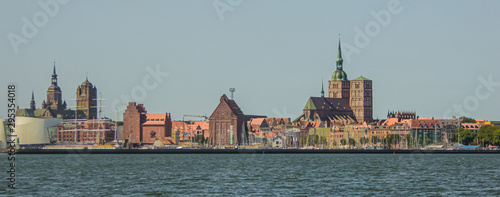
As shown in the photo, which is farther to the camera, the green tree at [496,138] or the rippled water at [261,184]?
the green tree at [496,138]

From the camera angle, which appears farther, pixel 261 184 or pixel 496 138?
pixel 496 138

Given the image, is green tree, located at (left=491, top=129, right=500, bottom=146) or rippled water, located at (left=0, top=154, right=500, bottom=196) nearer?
rippled water, located at (left=0, top=154, right=500, bottom=196)

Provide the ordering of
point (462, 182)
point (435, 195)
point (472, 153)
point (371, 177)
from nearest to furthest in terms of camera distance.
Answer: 1. point (435, 195)
2. point (462, 182)
3. point (371, 177)
4. point (472, 153)

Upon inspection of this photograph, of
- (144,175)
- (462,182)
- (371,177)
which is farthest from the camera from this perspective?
(144,175)

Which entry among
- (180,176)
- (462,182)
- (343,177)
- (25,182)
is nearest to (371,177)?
(343,177)

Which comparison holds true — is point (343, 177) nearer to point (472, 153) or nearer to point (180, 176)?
point (180, 176)

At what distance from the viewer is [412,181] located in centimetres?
7569

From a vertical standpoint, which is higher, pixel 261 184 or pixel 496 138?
pixel 496 138

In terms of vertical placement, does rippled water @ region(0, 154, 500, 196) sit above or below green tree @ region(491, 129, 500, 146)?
below

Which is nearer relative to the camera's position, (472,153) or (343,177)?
(343,177)

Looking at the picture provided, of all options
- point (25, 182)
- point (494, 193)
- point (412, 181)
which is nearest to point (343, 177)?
point (412, 181)

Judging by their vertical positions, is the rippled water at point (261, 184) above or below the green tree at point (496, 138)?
below

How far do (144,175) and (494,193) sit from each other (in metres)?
36.7

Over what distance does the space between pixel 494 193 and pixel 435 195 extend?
448cm
